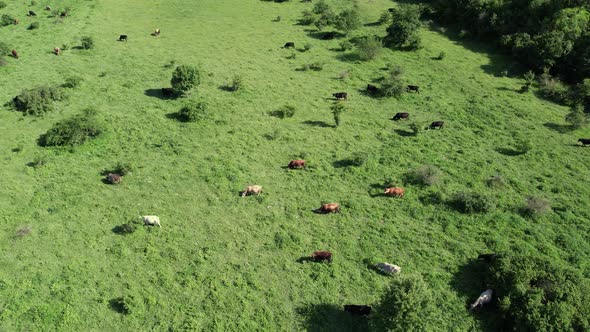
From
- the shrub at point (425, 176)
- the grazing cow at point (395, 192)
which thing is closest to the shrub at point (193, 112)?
the grazing cow at point (395, 192)

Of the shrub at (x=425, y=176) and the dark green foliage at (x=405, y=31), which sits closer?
the shrub at (x=425, y=176)

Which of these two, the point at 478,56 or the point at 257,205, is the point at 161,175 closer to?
the point at 257,205

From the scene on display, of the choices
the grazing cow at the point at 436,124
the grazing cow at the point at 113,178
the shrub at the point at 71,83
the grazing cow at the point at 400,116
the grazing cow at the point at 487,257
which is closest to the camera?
the grazing cow at the point at 487,257

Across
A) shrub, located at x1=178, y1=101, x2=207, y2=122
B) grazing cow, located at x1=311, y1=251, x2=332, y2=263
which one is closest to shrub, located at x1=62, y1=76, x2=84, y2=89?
shrub, located at x1=178, y1=101, x2=207, y2=122

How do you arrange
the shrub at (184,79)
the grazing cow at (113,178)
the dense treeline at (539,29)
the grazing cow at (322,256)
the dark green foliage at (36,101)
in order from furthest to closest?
1. the dense treeline at (539,29)
2. the shrub at (184,79)
3. the dark green foliage at (36,101)
4. the grazing cow at (113,178)
5. the grazing cow at (322,256)

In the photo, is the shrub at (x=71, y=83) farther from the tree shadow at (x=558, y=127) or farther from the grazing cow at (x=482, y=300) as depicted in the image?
the tree shadow at (x=558, y=127)

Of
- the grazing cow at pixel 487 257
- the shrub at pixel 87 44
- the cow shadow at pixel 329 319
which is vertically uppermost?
the shrub at pixel 87 44

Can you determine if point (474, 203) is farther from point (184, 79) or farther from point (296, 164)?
point (184, 79)

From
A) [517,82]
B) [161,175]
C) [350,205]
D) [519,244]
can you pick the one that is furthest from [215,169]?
[517,82]
